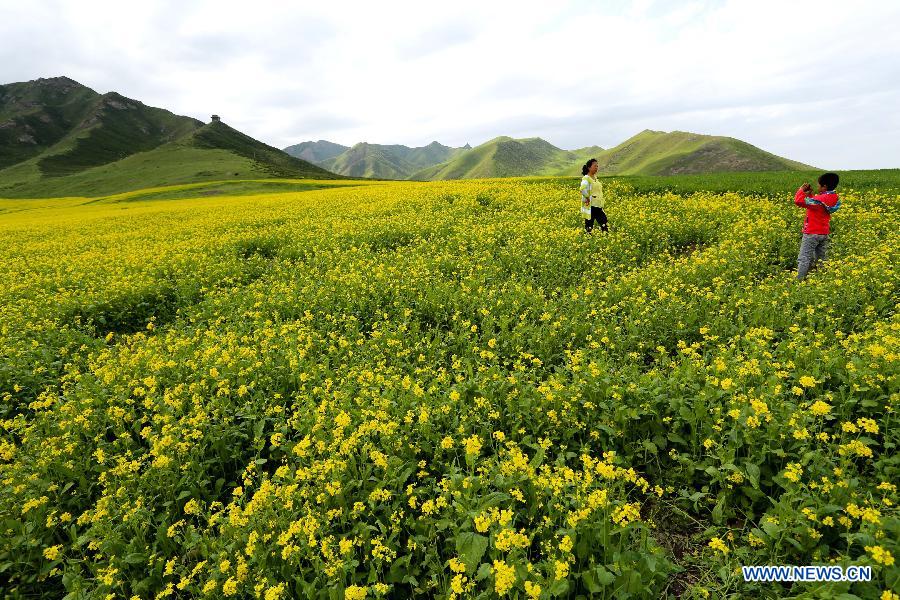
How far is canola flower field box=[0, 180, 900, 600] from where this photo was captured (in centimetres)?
380

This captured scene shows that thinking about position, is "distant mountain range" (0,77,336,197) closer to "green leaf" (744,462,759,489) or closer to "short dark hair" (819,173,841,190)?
"short dark hair" (819,173,841,190)

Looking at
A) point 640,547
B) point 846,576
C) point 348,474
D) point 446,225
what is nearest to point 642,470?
point 640,547

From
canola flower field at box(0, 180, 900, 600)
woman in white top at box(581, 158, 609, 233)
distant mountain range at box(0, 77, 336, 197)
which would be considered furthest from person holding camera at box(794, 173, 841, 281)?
distant mountain range at box(0, 77, 336, 197)

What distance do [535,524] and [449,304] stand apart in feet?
20.3

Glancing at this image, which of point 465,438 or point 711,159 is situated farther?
point 711,159

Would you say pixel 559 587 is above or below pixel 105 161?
below

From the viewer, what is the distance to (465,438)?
5.06m

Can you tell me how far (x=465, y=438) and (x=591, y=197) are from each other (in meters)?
11.9

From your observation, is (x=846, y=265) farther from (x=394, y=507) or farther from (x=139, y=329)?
(x=139, y=329)

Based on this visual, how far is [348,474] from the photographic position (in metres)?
4.91

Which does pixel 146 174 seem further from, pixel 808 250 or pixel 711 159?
pixel 711 159

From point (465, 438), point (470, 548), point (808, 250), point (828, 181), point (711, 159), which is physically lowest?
point (470, 548)

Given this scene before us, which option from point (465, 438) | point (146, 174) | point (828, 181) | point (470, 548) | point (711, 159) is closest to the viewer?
point (470, 548)

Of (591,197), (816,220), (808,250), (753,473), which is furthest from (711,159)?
(753,473)
